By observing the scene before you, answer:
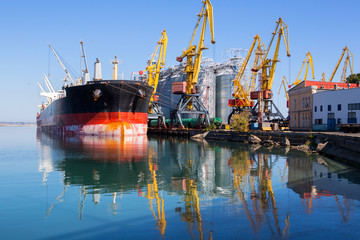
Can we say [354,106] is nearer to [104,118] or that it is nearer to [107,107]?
[107,107]

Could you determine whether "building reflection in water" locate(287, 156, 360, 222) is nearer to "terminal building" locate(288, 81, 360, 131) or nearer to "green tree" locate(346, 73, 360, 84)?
"terminal building" locate(288, 81, 360, 131)

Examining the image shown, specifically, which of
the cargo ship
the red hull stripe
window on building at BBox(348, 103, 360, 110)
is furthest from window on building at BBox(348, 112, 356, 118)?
the red hull stripe

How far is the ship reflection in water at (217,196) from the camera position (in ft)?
Result: 37.2

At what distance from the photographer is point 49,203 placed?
14.6 metres

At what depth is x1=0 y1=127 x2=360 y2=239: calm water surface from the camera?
433 inches

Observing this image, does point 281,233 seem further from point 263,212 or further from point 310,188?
point 310,188

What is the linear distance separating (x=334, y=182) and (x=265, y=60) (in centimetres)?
6382

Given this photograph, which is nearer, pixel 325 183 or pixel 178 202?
pixel 178 202

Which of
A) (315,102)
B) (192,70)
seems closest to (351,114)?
(315,102)

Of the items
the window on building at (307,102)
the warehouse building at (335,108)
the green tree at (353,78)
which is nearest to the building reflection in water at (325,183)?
the warehouse building at (335,108)

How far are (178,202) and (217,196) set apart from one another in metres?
2.25

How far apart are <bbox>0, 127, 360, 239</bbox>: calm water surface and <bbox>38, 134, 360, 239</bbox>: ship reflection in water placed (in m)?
0.04

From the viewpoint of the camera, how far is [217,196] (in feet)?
52.5

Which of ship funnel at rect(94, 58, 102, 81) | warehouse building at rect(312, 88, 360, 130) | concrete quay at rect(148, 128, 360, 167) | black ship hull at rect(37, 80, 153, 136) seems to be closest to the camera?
concrete quay at rect(148, 128, 360, 167)
